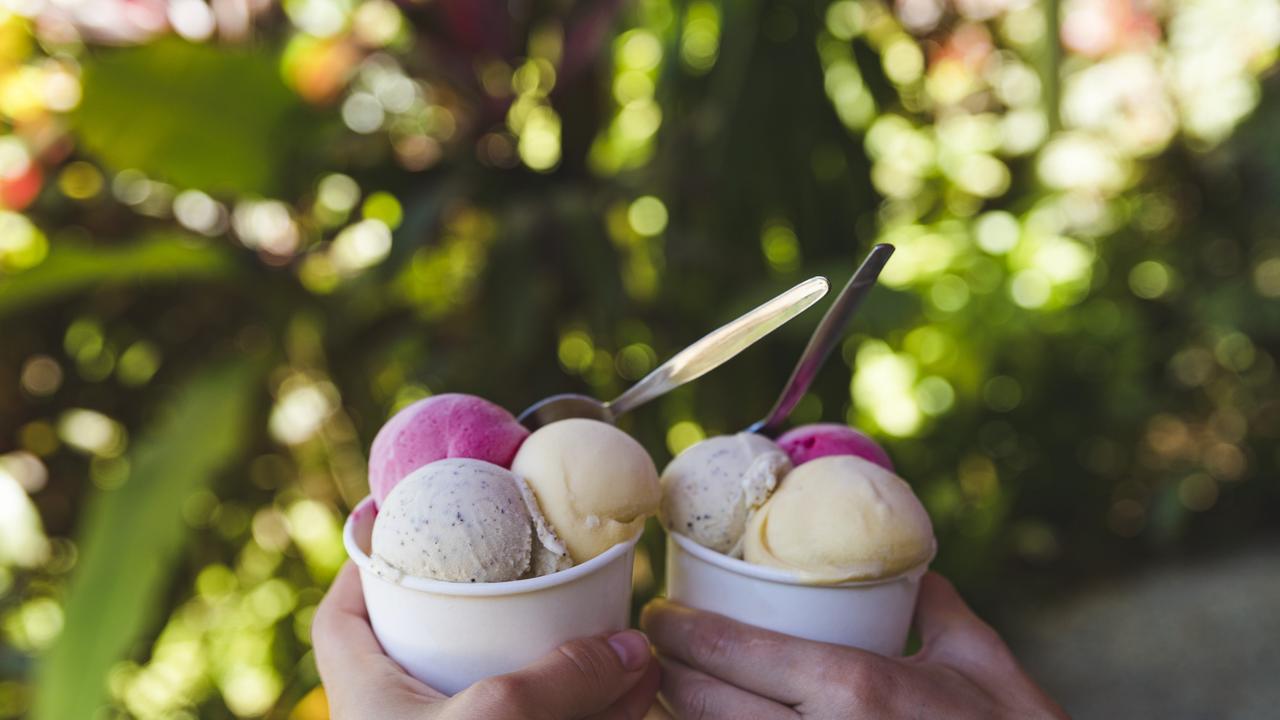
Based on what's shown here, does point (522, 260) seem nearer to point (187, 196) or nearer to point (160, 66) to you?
point (160, 66)

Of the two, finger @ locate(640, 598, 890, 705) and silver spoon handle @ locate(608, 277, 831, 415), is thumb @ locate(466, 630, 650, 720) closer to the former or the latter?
finger @ locate(640, 598, 890, 705)

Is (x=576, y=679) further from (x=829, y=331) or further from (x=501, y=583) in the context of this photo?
(x=829, y=331)

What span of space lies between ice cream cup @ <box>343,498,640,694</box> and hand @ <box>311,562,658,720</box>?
15 mm

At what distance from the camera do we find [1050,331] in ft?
7.66

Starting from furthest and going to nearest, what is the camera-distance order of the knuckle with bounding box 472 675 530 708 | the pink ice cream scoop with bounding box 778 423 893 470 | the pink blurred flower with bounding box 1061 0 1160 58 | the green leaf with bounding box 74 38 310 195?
the pink blurred flower with bounding box 1061 0 1160 58, the green leaf with bounding box 74 38 310 195, the pink ice cream scoop with bounding box 778 423 893 470, the knuckle with bounding box 472 675 530 708

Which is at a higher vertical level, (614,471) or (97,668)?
(614,471)

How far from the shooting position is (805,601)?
735 millimetres

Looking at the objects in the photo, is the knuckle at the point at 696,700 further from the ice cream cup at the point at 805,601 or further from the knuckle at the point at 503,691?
the knuckle at the point at 503,691

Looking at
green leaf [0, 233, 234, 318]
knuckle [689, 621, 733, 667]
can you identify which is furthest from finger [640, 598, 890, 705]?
green leaf [0, 233, 234, 318]

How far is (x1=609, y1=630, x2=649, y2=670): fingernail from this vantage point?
72 cm

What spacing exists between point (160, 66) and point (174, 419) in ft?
1.80

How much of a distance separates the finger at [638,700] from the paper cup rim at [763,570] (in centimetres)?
10

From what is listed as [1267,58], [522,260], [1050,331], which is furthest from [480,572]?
[1267,58]

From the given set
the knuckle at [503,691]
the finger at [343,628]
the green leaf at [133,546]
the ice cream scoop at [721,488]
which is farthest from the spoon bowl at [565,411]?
the green leaf at [133,546]
